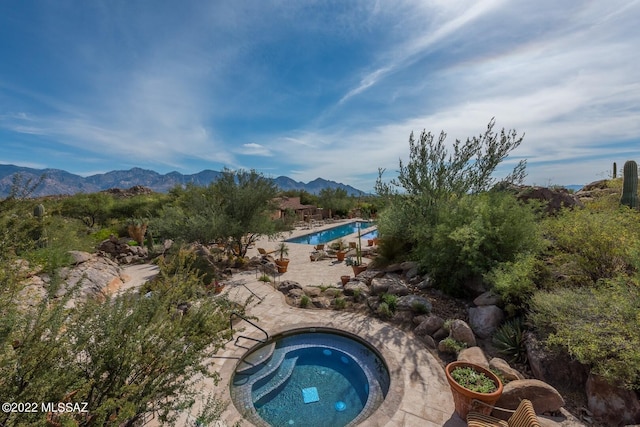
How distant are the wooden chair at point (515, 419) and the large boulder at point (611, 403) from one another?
4.88ft

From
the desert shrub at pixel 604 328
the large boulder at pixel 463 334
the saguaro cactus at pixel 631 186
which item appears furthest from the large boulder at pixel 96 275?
the saguaro cactus at pixel 631 186

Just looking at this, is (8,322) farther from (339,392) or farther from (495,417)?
(495,417)

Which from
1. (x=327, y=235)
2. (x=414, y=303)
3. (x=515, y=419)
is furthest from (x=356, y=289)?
(x=327, y=235)

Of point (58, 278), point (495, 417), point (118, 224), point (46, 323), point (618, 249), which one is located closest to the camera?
point (46, 323)

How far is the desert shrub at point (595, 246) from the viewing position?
5168 mm

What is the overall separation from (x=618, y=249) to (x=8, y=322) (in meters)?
9.28

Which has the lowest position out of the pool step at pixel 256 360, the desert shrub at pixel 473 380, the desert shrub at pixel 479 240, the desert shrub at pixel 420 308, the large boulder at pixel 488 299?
the pool step at pixel 256 360

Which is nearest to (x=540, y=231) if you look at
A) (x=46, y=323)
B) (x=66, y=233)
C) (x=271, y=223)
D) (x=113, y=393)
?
(x=113, y=393)

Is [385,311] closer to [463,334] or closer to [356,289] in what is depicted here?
[356,289]

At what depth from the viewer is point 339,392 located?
205 inches

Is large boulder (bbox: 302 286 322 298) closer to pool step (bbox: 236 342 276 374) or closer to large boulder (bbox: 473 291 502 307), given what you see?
pool step (bbox: 236 342 276 374)

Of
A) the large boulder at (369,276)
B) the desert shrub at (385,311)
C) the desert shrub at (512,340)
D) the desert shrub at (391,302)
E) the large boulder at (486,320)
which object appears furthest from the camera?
the large boulder at (369,276)

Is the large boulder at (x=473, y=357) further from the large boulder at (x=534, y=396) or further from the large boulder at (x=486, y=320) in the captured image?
the large boulder at (x=486, y=320)

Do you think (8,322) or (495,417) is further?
(495,417)
